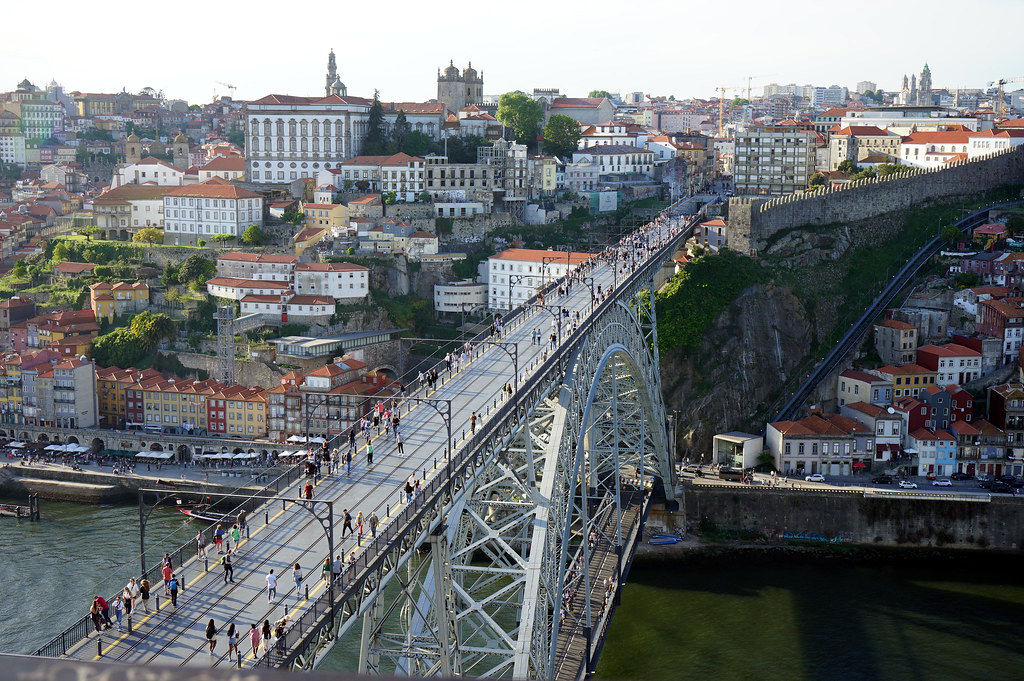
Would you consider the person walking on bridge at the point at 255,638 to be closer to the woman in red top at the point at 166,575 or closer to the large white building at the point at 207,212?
the woman in red top at the point at 166,575

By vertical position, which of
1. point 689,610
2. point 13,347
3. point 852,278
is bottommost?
point 689,610

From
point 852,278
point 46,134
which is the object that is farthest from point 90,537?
point 46,134

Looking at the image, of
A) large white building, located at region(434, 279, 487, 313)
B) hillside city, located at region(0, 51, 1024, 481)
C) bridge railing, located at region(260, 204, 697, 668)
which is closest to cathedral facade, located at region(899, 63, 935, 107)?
hillside city, located at region(0, 51, 1024, 481)

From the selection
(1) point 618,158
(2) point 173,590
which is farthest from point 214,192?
(2) point 173,590

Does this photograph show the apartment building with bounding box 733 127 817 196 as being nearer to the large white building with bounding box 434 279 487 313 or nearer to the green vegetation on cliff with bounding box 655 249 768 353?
the green vegetation on cliff with bounding box 655 249 768 353

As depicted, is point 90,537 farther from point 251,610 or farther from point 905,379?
point 905,379

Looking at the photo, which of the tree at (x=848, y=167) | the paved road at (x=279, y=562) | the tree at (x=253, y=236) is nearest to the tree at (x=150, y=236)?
the tree at (x=253, y=236)
